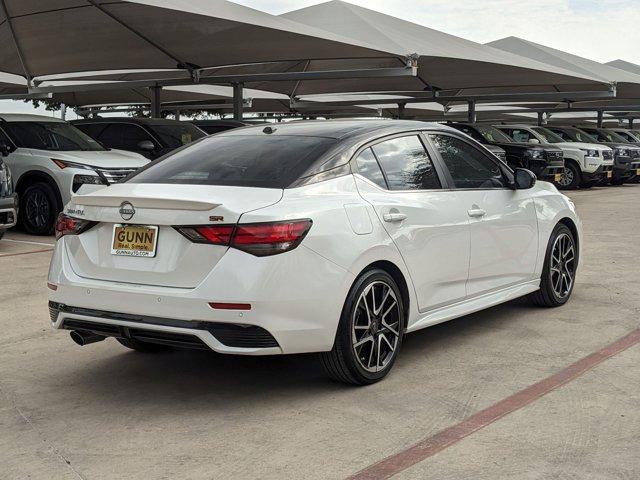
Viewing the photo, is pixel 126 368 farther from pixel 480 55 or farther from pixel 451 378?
pixel 480 55

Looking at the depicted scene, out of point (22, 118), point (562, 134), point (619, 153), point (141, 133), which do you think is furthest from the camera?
point (562, 134)

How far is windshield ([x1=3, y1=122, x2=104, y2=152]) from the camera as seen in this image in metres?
12.3

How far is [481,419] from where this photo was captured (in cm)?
421

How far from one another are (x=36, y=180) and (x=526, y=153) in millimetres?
10771

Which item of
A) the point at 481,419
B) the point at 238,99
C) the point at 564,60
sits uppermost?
the point at 564,60

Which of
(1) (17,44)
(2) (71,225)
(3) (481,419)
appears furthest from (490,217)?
(1) (17,44)

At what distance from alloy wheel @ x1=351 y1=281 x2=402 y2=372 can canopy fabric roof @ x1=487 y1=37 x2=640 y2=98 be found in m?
21.4

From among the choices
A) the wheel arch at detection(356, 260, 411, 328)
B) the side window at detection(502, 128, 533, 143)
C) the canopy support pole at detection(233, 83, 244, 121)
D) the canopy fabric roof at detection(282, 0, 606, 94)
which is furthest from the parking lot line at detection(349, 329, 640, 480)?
the side window at detection(502, 128, 533, 143)

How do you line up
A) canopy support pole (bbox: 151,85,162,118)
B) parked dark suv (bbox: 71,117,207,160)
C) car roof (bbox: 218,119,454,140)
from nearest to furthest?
car roof (bbox: 218,119,454,140) < parked dark suv (bbox: 71,117,207,160) < canopy support pole (bbox: 151,85,162,118)

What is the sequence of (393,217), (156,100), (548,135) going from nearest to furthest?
(393,217) → (156,100) → (548,135)

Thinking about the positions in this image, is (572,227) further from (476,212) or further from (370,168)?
(370,168)

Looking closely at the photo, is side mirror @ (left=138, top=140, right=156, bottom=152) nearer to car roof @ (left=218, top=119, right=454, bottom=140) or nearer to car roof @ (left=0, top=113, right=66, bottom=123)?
car roof @ (left=0, top=113, right=66, bottom=123)

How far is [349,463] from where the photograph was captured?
3.67 meters

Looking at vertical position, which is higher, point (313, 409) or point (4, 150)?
point (4, 150)
